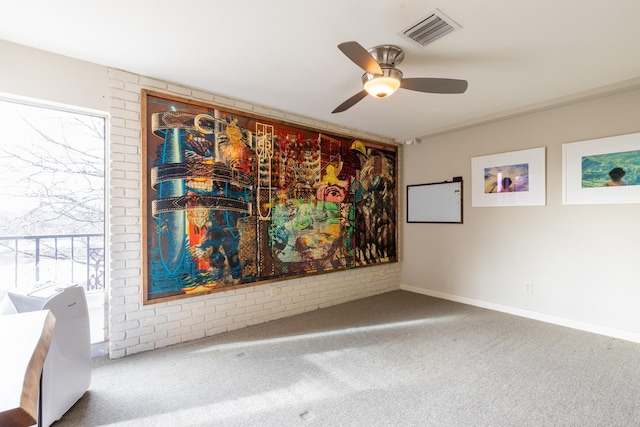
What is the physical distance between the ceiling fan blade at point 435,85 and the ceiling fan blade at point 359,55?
1.18ft

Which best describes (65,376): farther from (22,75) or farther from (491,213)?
(491,213)

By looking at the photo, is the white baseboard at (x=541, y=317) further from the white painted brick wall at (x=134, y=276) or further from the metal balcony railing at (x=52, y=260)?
the metal balcony railing at (x=52, y=260)

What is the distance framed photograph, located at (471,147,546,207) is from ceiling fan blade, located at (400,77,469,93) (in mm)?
1852

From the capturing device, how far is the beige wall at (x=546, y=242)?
2.94m

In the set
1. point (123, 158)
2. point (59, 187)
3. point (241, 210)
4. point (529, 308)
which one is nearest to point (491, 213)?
point (529, 308)

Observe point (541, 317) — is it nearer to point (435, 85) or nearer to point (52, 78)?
point (435, 85)

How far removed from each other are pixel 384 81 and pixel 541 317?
3292mm

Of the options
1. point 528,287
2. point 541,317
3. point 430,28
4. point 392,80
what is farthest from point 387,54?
point 541,317

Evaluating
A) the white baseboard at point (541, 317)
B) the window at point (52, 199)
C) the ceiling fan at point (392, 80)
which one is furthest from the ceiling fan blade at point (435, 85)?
the white baseboard at point (541, 317)

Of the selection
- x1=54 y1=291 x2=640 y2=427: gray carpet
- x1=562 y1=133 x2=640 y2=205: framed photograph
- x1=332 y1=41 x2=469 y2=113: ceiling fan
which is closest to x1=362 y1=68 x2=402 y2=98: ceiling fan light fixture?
x1=332 y1=41 x2=469 y2=113: ceiling fan

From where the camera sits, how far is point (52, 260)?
8.25 ft

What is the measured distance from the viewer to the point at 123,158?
2.58m

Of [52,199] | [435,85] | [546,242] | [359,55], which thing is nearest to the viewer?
[359,55]

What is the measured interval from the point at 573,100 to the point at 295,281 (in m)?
3.68
